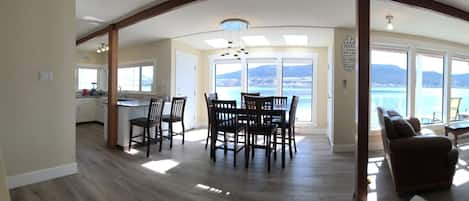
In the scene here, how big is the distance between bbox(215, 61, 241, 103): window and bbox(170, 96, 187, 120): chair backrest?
2.09m

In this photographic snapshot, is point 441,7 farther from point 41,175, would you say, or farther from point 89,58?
point 89,58

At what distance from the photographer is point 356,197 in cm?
243

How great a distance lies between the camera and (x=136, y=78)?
656 centimetres

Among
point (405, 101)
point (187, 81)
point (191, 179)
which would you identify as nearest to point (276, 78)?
point (187, 81)

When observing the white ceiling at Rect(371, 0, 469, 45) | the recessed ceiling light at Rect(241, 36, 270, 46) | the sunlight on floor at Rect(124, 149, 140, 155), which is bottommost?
the sunlight on floor at Rect(124, 149, 140, 155)

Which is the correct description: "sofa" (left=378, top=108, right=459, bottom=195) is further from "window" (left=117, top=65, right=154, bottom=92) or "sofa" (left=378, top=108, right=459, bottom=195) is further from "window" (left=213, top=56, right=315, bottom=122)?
"window" (left=117, top=65, right=154, bottom=92)

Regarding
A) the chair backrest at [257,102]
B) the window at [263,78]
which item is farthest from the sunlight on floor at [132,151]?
the window at [263,78]

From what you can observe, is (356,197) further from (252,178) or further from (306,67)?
(306,67)

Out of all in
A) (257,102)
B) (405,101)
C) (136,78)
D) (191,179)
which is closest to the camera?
(191,179)

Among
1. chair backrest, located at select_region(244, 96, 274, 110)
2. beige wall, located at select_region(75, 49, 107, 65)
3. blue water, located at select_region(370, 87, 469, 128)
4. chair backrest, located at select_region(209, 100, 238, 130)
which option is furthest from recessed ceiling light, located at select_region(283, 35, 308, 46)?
beige wall, located at select_region(75, 49, 107, 65)

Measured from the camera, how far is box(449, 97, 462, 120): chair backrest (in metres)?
5.60

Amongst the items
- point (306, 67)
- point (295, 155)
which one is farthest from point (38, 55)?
point (306, 67)

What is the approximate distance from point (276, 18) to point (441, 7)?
2086 millimetres

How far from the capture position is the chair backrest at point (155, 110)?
13.4ft
